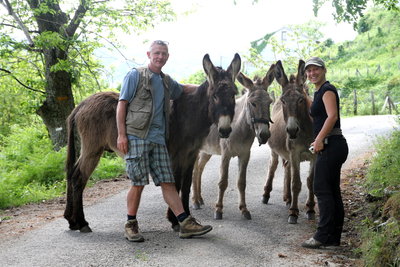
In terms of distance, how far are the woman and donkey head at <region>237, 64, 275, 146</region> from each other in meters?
1.11

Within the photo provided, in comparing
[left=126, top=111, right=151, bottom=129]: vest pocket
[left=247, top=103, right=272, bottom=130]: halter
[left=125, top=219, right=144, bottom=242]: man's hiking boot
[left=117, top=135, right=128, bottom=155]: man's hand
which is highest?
[left=126, top=111, right=151, bottom=129]: vest pocket

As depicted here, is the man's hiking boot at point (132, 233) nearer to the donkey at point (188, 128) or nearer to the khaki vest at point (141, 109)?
the donkey at point (188, 128)

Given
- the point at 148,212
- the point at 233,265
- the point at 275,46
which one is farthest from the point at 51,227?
the point at 275,46

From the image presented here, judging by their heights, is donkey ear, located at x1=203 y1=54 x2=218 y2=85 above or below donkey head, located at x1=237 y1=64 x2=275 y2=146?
above

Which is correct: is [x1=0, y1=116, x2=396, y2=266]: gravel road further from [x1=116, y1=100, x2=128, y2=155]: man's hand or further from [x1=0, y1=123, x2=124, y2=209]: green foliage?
[x1=0, y1=123, x2=124, y2=209]: green foliage

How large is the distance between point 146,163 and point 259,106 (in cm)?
208

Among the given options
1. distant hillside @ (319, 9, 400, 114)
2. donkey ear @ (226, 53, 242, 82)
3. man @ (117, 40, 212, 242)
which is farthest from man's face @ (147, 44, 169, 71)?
distant hillside @ (319, 9, 400, 114)

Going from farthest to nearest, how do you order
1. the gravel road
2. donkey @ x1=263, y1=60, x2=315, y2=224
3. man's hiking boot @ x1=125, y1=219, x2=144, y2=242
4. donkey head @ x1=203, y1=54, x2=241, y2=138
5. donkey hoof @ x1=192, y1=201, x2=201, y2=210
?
donkey hoof @ x1=192, y1=201, x2=201, y2=210, donkey @ x1=263, y1=60, x2=315, y2=224, donkey head @ x1=203, y1=54, x2=241, y2=138, man's hiking boot @ x1=125, y1=219, x2=144, y2=242, the gravel road

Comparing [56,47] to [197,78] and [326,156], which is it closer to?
[326,156]

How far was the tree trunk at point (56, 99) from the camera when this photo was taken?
1136cm

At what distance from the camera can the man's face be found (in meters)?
4.97

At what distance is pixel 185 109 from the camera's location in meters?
5.61

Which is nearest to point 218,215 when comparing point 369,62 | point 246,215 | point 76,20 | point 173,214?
point 246,215

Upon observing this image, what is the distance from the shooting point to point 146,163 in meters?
4.94
